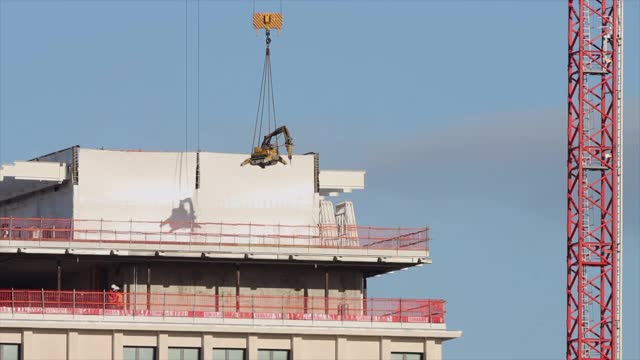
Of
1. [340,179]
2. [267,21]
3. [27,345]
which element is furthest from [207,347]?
[267,21]

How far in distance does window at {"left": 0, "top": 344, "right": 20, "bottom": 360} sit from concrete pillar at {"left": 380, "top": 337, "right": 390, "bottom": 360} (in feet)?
69.1

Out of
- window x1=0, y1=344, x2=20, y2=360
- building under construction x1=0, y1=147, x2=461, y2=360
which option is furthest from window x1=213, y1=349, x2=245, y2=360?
window x1=0, y1=344, x2=20, y2=360

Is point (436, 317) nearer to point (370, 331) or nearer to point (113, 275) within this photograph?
point (370, 331)

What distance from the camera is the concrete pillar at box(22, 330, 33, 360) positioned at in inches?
6186

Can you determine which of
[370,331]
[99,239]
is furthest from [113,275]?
[370,331]

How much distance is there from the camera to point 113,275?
167375 millimetres

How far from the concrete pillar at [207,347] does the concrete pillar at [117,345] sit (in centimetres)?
471

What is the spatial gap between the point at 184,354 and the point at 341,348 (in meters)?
9.18

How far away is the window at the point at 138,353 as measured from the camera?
160 metres

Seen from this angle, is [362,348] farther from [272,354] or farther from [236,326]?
[236,326]

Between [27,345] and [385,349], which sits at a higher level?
[385,349]

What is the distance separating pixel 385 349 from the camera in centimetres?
16312

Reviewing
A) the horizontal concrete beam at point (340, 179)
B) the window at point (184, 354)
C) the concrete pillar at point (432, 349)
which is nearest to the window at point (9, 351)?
the window at point (184, 354)

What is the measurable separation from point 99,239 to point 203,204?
837 cm
